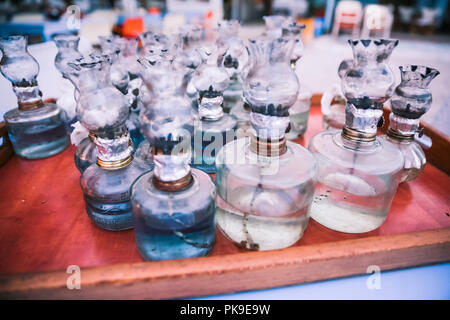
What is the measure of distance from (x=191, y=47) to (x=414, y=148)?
55 cm

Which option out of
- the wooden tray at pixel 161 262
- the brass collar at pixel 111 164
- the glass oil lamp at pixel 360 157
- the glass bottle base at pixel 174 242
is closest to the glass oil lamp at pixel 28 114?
the wooden tray at pixel 161 262

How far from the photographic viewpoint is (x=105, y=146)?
464mm

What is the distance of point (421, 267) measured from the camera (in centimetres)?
48

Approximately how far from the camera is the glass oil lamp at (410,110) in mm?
556

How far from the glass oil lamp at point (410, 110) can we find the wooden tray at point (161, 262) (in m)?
0.07

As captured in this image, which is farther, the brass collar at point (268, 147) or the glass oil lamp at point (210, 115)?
the glass oil lamp at point (210, 115)

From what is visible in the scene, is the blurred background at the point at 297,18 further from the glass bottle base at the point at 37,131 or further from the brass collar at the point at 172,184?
the brass collar at the point at 172,184

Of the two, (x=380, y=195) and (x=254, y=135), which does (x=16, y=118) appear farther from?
(x=380, y=195)

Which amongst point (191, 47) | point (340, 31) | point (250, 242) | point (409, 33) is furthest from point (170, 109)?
point (409, 33)

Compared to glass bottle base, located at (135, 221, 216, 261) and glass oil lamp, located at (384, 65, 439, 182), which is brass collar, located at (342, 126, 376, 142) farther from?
glass bottle base, located at (135, 221, 216, 261)

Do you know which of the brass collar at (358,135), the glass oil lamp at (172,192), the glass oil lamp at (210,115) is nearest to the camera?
the glass oil lamp at (172,192)

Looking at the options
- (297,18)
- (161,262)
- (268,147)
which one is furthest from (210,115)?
(297,18)

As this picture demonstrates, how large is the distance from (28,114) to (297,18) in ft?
18.3

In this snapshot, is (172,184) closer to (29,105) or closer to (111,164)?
(111,164)
